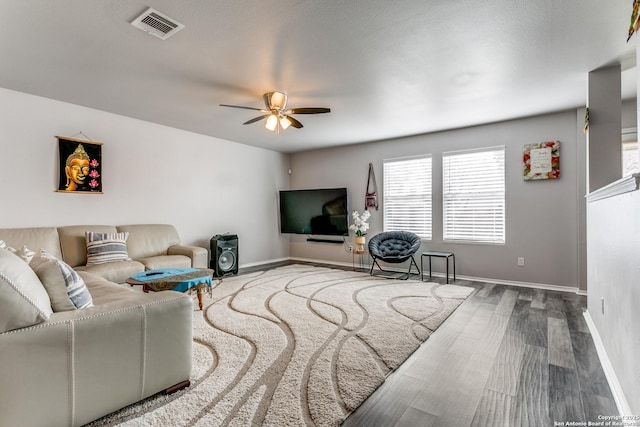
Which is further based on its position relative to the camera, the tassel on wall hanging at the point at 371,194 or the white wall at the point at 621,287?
the tassel on wall hanging at the point at 371,194

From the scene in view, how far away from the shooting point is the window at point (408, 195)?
560cm

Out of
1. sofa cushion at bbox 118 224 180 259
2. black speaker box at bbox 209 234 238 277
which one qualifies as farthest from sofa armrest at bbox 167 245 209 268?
black speaker box at bbox 209 234 238 277

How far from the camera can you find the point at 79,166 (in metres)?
4.11

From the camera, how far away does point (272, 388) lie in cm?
190

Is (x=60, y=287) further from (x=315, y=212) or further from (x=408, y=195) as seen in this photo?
(x=408, y=195)

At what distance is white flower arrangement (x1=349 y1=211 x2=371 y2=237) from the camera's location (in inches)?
233

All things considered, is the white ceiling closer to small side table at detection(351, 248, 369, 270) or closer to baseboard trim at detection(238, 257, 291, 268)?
small side table at detection(351, 248, 369, 270)

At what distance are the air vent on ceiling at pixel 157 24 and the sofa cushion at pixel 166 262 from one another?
2.74 metres

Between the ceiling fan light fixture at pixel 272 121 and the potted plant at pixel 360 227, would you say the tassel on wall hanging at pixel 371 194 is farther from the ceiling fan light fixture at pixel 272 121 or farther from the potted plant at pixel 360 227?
the ceiling fan light fixture at pixel 272 121

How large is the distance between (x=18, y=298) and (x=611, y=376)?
3277 millimetres

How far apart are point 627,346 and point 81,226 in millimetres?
5328

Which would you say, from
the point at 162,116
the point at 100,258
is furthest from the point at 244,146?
the point at 100,258

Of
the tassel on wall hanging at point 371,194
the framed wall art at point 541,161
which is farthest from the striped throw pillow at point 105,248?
the framed wall art at point 541,161

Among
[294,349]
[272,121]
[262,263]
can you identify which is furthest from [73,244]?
[262,263]
